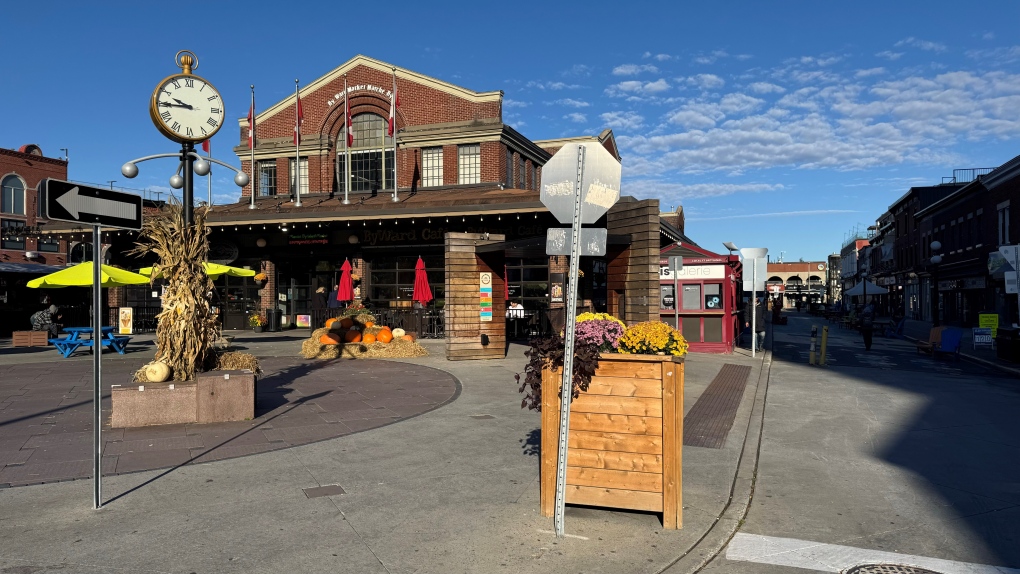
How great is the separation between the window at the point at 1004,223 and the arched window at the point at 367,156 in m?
29.4

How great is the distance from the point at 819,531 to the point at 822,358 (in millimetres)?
13381

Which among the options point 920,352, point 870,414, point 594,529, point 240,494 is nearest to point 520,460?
point 594,529

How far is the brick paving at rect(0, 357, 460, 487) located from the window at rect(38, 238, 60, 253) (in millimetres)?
32952

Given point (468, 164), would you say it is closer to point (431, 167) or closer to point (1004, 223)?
point (431, 167)

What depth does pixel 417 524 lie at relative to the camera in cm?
496

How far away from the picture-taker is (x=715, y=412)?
973cm

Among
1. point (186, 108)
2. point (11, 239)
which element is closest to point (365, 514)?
point (186, 108)

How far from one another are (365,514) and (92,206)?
10.5ft

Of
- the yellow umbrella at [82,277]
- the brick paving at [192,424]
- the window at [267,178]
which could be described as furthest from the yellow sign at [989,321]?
the window at [267,178]

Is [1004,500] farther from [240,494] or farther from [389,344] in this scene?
[389,344]

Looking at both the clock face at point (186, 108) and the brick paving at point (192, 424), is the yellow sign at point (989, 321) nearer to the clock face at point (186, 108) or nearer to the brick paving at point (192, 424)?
the brick paving at point (192, 424)

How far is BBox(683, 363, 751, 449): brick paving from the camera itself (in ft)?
26.0

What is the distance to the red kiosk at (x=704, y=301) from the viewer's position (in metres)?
18.9

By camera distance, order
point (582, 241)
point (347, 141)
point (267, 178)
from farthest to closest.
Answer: point (267, 178)
point (347, 141)
point (582, 241)
